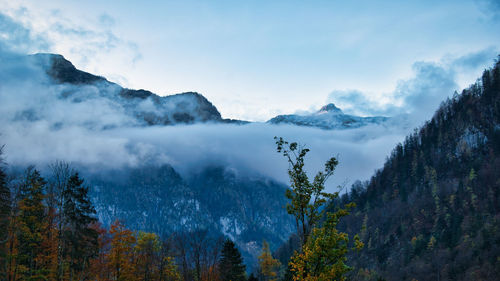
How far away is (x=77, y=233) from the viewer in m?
39.7

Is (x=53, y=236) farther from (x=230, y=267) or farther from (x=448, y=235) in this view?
(x=448, y=235)

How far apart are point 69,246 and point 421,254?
137832mm

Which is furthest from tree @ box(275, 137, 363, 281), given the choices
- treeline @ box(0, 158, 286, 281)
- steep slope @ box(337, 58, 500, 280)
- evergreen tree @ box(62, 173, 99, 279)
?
steep slope @ box(337, 58, 500, 280)

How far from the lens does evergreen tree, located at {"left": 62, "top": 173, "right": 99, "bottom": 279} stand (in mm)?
37750

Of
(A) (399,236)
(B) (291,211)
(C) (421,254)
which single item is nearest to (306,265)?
(B) (291,211)

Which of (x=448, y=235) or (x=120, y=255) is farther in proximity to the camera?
(x=448, y=235)

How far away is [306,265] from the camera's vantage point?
19969 mm

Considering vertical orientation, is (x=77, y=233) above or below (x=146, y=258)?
above

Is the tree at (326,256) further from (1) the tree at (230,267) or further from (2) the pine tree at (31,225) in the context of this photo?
(1) the tree at (230,267)

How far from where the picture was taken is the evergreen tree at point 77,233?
3775cm

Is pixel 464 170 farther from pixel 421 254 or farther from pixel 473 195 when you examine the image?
pixel 421 254

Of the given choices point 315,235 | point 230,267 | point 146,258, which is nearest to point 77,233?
point 146,258

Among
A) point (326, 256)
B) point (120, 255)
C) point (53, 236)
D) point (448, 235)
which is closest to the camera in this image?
point (326, 256)

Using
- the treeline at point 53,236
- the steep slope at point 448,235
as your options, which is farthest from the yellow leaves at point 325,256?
the steep slope at point 448,235
